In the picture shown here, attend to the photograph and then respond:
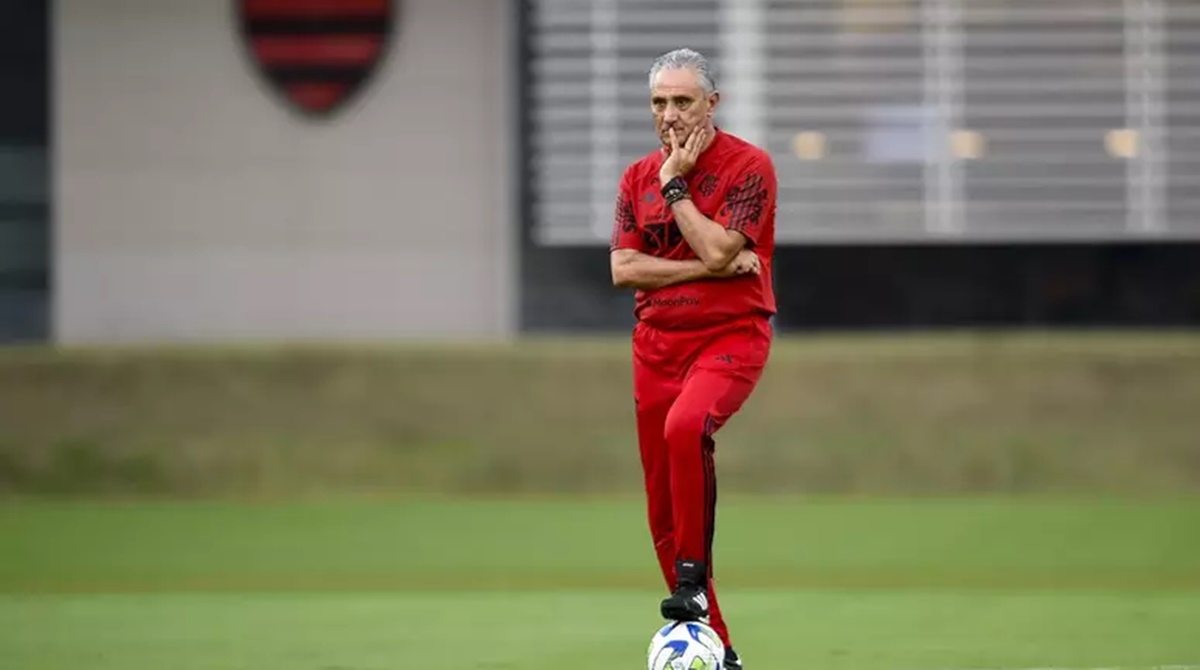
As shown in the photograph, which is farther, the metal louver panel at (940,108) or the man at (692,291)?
the metal louver panel at (940,108)

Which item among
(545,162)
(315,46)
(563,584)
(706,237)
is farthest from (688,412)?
(315,46)

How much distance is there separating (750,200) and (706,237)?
20 centimetres

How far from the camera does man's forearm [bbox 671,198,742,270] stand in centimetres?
679

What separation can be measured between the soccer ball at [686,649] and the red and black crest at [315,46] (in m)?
7.62

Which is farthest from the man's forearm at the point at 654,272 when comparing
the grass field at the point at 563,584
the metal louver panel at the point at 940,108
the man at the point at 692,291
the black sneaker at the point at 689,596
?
the metal louver panel at the point at 940,108

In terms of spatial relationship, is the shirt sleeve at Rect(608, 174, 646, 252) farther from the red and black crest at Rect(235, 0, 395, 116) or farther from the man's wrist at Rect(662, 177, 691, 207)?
the red and black crest at Rect(235, 0, 395, 116)

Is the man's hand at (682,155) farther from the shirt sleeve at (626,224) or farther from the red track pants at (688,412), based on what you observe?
the red track pants at (688,412)

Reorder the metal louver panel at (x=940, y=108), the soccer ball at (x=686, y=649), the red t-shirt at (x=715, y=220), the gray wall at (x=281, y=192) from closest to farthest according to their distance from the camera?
the soccer ball at (x=686, y=649), the red t-shirt at (x=715, y=220), the metal louver panel at (x=940, y=108), the gray wall at (x=281, y=192)

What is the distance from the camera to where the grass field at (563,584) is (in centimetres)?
816

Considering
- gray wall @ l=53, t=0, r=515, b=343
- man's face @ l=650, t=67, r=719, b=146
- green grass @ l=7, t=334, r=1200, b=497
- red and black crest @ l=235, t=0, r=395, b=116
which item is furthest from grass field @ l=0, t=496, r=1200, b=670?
red and black crest @ l=235, t=0, r=395, b=116

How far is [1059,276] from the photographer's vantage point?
13.8 meters

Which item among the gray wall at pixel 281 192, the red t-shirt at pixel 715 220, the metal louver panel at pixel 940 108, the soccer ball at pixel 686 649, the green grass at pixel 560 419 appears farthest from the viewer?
the gray wall at pixel 281 192

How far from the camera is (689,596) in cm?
678

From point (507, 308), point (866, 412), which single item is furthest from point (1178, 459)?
point (507, 308)
